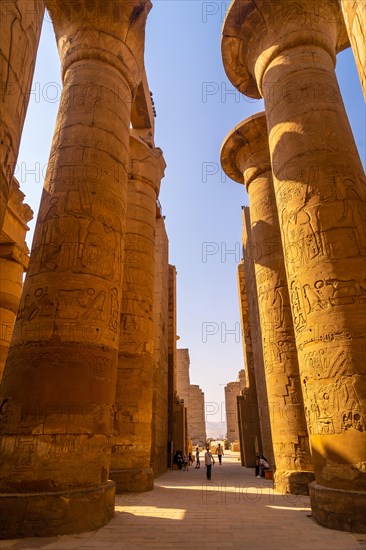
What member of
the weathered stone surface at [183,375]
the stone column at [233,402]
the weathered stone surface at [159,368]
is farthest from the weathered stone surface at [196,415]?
the weathered stone surface at [159,368]

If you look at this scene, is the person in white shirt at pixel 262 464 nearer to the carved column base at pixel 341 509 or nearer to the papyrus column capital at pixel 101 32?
the carved column base at pixel 341 509

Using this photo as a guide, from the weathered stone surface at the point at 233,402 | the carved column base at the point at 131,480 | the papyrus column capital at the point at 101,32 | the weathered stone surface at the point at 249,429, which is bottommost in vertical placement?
the carved column base at the point at 131,480

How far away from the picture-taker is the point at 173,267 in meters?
18.2

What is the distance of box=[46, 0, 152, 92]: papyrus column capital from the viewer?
708 centimetres

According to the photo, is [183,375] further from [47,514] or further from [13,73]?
[13,73]

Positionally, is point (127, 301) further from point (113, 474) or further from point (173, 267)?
point (173, 267)

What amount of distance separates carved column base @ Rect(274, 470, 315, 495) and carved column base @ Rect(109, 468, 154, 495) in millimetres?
2893

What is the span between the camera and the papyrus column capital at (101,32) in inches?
279

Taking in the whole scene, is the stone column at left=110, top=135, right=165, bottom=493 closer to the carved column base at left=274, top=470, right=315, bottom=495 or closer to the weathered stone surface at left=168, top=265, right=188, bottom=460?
the carved column base at left=274, top=470, right=315, bottom=495

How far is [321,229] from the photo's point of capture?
5.28m

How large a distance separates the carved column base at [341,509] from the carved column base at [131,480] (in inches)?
178

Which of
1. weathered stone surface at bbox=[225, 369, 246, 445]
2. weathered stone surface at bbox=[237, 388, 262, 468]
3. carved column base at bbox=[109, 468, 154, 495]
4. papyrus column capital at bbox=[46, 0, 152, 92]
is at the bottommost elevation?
carved column base at bbox=[109, 468, 154, 495]

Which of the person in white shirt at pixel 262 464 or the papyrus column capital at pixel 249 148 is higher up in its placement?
the papyrus column capital at pixel 249 148

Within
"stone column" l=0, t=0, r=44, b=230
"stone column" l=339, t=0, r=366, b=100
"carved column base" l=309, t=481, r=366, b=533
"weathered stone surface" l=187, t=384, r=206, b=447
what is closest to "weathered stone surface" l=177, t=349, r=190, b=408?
"weathered stone surface" l=187, t=384, r=206, b=447
